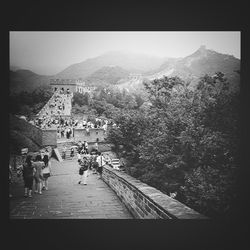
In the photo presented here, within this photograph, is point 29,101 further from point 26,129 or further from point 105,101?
point 105,101

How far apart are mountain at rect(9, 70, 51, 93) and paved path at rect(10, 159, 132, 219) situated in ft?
3.90

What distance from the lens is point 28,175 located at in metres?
5.04

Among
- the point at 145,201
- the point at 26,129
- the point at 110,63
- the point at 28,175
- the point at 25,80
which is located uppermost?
the point at 110,63

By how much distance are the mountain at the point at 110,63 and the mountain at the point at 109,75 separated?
0.31 feet

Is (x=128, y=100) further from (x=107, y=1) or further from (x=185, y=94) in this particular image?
(x=107, y=1)

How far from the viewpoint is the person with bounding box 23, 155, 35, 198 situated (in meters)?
4.99

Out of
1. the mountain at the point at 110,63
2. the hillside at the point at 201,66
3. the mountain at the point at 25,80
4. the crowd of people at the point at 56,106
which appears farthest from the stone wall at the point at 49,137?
the hillside at the point at 201,66

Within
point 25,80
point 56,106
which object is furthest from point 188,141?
point 25,80

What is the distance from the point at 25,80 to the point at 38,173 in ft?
4.66

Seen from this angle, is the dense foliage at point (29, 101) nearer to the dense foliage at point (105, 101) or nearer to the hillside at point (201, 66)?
the dense foliage at point (105, 101)

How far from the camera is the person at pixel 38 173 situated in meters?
5.05

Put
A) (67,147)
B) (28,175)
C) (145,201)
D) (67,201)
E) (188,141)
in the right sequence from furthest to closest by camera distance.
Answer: (188,141) → (67,147) → (28,175) → (67,201) → (145,201)
